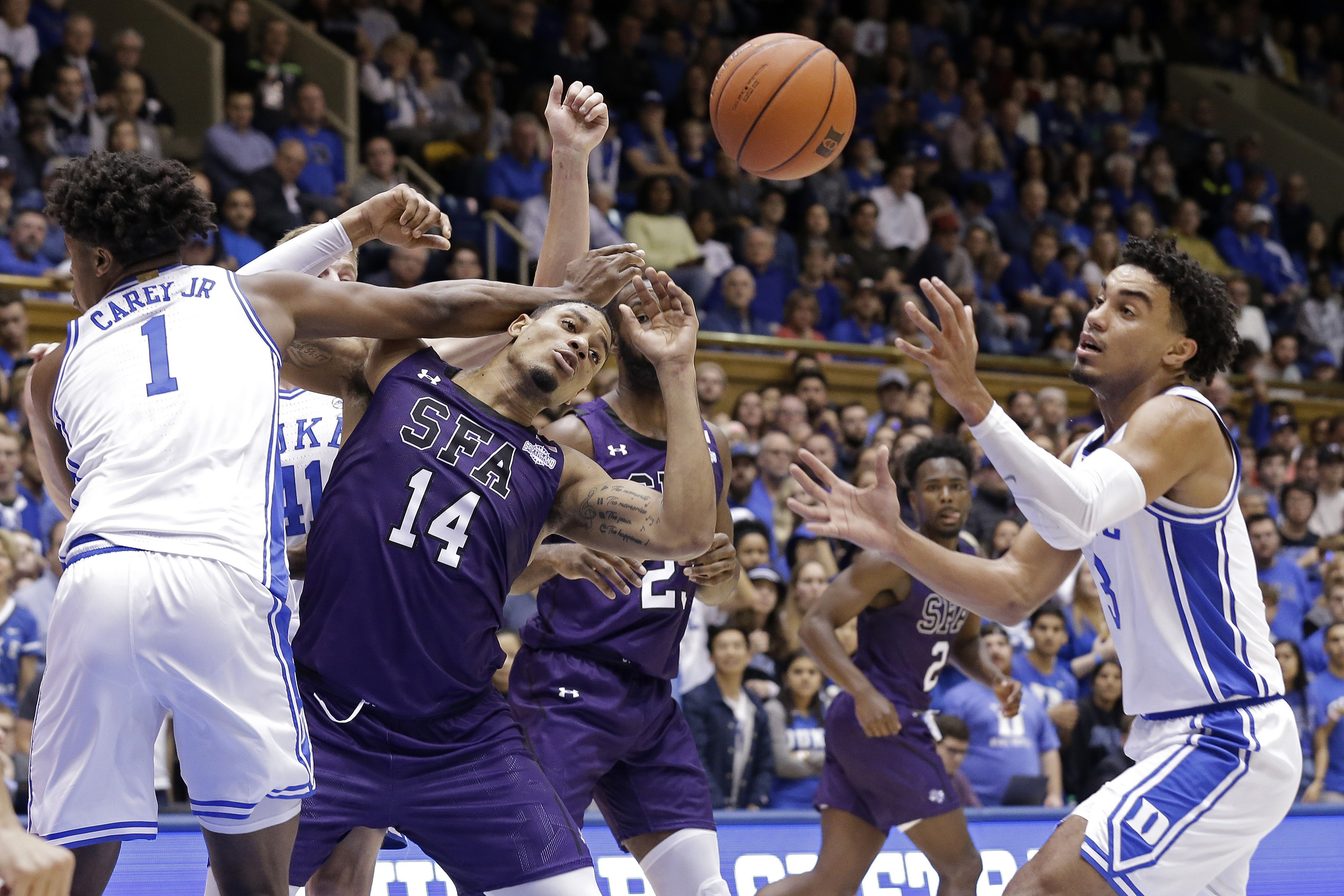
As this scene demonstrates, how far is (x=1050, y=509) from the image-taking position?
3506mm

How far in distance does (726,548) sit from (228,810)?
186cm

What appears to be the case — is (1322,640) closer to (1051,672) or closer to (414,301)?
(1051,672)

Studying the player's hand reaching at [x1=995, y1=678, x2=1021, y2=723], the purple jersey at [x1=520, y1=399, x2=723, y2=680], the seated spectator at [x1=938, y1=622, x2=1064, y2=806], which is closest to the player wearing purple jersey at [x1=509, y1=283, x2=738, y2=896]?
the purple jersey at [x1=520, y1=399, x2=723, y2=680]

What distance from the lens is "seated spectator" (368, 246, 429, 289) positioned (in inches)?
382

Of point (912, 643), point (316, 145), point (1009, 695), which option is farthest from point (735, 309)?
point (1009, 695)

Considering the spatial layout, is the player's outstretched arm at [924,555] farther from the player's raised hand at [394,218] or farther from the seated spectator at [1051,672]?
the seated spectator at [1051,672]

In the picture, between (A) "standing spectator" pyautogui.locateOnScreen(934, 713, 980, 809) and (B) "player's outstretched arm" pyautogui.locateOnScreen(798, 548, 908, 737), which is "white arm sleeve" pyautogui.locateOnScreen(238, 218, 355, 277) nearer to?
(B) "player's outstretched arm" pyautogui.locateOnScreen(798, 548, 908, 737)

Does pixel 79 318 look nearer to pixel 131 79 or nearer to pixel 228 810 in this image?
pixel 228 810

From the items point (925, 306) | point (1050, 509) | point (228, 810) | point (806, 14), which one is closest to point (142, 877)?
point (228, 810)

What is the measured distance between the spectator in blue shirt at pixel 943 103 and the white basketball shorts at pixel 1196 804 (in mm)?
12420

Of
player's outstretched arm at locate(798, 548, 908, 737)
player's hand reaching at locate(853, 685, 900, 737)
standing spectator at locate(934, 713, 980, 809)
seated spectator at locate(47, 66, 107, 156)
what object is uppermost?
seated spectator at locate(47, 66, 107, 156)

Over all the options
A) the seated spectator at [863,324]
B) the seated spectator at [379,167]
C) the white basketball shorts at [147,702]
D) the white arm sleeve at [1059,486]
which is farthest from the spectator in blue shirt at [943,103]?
the white basketball shorts at [147,702]

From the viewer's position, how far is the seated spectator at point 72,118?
9.70 metres

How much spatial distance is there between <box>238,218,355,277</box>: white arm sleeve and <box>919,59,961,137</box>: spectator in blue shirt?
12269 mm
